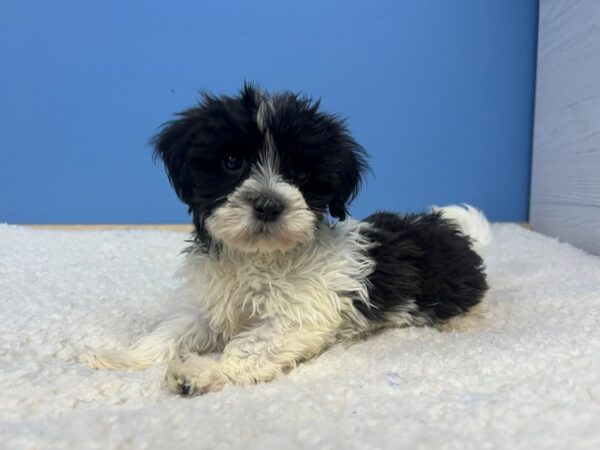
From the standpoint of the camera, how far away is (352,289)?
1.39m

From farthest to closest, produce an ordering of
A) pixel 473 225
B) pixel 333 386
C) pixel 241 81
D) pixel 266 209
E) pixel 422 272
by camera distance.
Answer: pixel 241 81 < pixel 473 225 < pixel 422 272 < pixel 266 209 < pixel 333 386

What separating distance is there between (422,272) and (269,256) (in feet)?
1.61

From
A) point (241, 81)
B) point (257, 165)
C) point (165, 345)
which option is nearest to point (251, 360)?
point (165, 345)

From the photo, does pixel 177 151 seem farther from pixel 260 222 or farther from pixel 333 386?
pixel 333 386

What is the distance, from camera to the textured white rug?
0.78 metres

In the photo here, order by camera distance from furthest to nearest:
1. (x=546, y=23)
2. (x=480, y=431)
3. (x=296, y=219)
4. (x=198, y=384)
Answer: (x=546, y=23)
(x=296, y=219)
(x=198, y=384)
(x=480, y=431)

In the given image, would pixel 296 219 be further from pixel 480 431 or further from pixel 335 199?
pixel 480 431

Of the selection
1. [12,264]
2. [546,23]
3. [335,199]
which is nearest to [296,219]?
[335,199]

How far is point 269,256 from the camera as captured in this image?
4.44 ft

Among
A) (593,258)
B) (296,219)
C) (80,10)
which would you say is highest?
(80,10)

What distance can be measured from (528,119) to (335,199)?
2.19 meters

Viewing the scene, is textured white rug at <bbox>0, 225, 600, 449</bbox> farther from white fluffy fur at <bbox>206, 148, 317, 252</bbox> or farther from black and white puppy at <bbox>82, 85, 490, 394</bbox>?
white fluffy fur at <bbox>206, 148, 317, 252</bbox>

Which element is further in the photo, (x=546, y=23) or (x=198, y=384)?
(x=546, y=23)

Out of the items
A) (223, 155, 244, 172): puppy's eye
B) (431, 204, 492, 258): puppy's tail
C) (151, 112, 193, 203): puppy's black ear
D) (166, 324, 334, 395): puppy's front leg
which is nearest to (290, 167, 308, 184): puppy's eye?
(223, 155, 244, 172): puppy's eye
